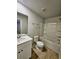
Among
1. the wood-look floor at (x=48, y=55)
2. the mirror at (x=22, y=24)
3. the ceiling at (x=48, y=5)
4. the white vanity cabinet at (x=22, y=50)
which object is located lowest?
the wood-look floor at (x=48, y=55)

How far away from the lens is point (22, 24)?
3.59 metres

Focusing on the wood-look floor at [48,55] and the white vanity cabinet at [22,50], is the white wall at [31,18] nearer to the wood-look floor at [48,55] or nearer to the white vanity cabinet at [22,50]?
the wood-look floor at [48,55]

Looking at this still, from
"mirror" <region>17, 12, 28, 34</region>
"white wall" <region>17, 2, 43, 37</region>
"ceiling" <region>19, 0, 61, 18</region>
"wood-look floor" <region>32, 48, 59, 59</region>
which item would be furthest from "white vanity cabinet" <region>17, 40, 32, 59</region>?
"white wall" <region>17, 2, 43, 37</region>

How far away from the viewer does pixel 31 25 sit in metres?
4.21

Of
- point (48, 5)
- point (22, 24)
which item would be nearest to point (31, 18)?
point (22, 24)

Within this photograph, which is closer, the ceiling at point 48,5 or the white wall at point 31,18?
the ceiling at point 48,5

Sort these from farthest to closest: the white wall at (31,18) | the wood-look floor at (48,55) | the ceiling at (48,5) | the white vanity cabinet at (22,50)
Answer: the white wall at (31,18)
the ceiling at (48,5)
the wood-look floor at (48,55)
the white vanity cabinet at (22,50)

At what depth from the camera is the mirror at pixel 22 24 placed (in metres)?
3.35

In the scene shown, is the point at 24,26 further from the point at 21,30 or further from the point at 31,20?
the point at 31,20

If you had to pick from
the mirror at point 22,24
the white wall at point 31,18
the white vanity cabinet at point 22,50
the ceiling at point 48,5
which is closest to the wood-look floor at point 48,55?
the white vanity cabinet at point 22,50

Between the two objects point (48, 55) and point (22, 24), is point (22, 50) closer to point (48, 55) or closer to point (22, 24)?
point (48, 55)

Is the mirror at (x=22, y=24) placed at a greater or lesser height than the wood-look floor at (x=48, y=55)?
greater
